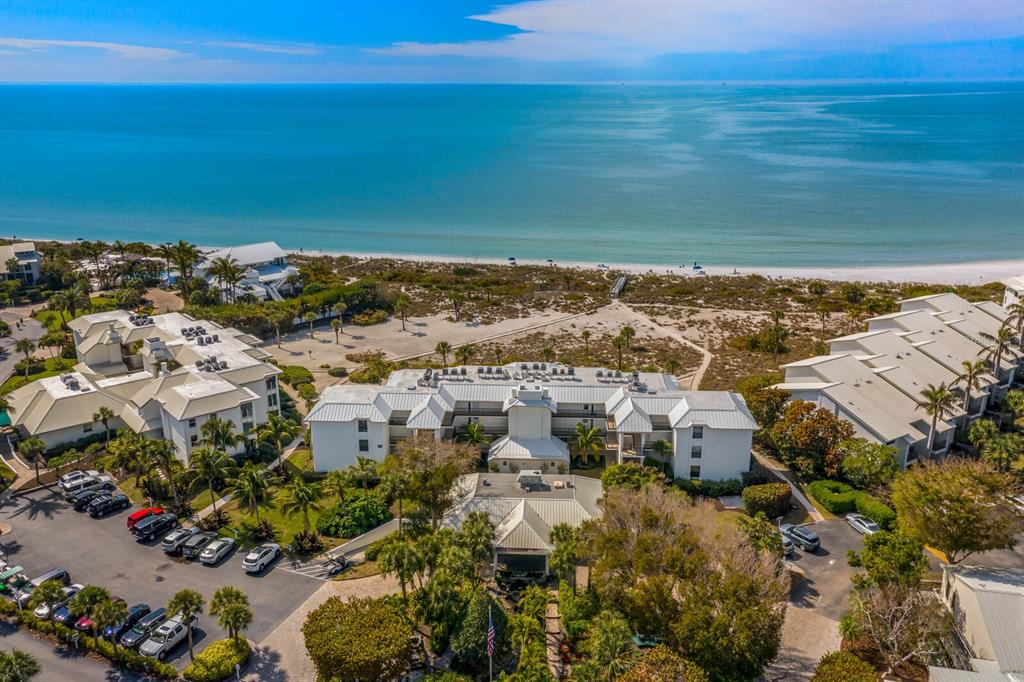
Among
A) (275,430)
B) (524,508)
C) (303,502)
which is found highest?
(275,430)

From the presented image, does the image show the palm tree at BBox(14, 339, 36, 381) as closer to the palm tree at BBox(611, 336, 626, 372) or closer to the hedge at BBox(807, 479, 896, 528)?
the palm tree at BBox(611, 336, 626, 372)

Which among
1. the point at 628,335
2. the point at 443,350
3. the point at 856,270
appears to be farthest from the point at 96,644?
the point at 856,270

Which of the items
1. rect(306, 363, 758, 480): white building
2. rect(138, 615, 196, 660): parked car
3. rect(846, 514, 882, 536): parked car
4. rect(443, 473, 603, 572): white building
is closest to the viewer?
rect(138, 615, 196, 660): parked car

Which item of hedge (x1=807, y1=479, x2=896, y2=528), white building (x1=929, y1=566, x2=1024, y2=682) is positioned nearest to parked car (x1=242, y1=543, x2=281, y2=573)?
white building (x1=929, y1=566, x2=1024, y2=682)

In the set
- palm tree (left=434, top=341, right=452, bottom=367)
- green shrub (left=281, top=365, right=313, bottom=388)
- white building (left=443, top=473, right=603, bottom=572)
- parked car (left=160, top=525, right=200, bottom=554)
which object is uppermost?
palm tree (left=434, top=341, right=452, bottom=367)

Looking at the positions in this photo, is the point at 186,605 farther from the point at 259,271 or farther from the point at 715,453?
the point at 259,271

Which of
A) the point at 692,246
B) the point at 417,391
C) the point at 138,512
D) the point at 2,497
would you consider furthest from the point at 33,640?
the point at 692,246

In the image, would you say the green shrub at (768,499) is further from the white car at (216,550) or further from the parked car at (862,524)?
the white car at (216,550)
